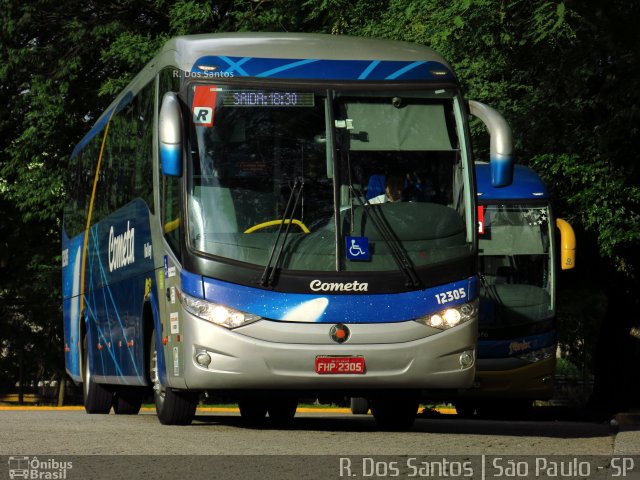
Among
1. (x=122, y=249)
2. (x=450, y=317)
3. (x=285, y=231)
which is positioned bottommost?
(x=122, y=249)

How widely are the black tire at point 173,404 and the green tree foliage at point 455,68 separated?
5957mm

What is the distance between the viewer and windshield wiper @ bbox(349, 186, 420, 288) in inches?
475

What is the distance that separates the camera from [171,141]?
12.0 m

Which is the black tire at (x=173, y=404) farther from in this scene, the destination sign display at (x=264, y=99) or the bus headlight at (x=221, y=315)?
the destination sign display at (x=264, y=99)

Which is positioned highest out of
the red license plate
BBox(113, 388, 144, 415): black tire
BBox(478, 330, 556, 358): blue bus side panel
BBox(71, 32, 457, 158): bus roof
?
BBox(71, 32, 457, 158): bus roof

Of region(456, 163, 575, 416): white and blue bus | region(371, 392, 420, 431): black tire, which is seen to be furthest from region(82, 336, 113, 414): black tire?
region(371, 392, 420, 431): black tire

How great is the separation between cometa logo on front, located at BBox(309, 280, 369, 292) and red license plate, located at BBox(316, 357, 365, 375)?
554 millimetres

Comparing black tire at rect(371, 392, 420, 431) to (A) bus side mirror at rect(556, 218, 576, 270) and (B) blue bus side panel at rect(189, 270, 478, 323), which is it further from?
(A) bus side mirror at rect(556, 218, 576, 270)

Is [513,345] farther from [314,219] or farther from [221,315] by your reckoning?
[221,315]

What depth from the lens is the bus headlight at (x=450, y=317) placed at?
12055 mm

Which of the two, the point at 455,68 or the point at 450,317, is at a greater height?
the point at 450,317

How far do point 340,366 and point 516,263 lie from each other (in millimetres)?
10352

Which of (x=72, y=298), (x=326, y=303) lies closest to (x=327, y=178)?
(x=326, y=303)

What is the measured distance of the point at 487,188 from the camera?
71.5ft
